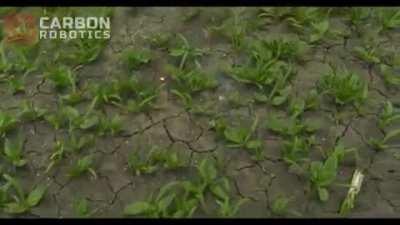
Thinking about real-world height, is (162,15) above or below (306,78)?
above

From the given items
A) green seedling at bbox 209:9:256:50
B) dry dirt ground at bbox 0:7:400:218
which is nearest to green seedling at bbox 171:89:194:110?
dry dirt ground at bbox 0:7:400:218

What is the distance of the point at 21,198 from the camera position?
84.4 inches

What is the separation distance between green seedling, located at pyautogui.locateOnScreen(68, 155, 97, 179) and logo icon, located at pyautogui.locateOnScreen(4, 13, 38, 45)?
0.74 metres

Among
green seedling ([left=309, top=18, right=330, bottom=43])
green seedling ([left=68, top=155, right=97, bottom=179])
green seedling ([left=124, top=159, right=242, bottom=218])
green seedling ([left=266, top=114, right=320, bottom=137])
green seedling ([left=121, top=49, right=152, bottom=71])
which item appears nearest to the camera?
green seedling ([left=124, top=159, right=242, bottom=218])

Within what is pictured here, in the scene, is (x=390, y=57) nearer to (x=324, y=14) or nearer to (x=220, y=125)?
(x=324, y=14)

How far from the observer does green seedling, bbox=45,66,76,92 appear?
8.15 ft

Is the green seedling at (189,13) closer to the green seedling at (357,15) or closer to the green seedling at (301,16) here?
the green seedling at (301,16)

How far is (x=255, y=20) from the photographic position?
2754 millimetres

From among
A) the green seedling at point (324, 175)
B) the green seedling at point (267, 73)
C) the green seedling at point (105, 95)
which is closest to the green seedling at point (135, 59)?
the green seedling at point (105, 95)

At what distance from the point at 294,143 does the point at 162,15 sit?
3.20 ft

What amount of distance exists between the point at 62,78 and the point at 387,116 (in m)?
1.39

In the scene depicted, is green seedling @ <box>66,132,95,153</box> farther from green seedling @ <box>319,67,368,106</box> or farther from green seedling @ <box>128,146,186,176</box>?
green seedling @ <box>319,67,368,106</box>
